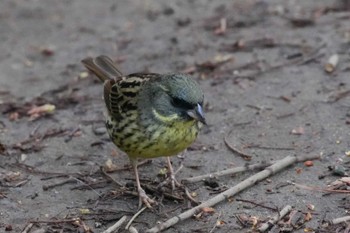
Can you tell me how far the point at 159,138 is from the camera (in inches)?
235

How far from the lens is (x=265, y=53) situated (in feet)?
30.2

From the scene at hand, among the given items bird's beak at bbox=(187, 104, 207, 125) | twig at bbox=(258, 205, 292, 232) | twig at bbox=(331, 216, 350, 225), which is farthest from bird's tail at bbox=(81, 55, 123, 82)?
twig at bbox=(331, 216, 350, 225)

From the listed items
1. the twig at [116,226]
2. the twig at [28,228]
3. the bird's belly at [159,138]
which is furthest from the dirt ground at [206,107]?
the bird's belly at [159,138]

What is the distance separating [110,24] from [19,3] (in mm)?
1699

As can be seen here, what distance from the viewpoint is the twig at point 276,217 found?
5701mm

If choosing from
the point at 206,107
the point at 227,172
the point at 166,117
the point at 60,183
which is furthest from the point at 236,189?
the point at 206,107

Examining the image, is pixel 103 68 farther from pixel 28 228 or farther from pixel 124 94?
pixel 28 228

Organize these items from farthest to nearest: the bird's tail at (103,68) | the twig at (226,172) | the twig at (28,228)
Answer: the bird's tail at (103,68), the twig at (226,172), the twig at (28,228)

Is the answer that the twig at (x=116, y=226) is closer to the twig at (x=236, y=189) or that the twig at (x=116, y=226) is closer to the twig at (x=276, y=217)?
the twig at (x=236, y=189)

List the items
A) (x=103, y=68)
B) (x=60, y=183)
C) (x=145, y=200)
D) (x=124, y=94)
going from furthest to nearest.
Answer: (x=103, y=68), (x=60, y=183), (x=124, y=94), (x=145, y=200)

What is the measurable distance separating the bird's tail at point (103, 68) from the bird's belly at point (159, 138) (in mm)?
1186

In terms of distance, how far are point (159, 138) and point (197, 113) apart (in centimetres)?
37

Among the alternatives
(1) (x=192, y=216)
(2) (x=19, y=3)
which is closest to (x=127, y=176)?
(1) (x=192, y=216)

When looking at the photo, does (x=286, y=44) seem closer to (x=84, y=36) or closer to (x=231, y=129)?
→ (x=231, y=129)
